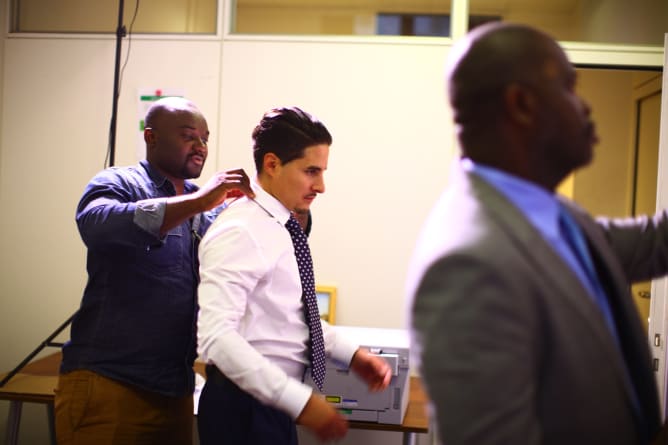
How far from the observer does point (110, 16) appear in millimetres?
3266

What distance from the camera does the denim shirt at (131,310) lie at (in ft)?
5.79

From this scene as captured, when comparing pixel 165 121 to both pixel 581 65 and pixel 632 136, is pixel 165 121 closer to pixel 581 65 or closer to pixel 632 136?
pixel 581 65

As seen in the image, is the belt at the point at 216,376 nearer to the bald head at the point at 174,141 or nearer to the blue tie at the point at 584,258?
the bald head at the point at 174,141

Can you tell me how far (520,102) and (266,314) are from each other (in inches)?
33.9

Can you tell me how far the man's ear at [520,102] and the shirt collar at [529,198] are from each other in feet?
0.25

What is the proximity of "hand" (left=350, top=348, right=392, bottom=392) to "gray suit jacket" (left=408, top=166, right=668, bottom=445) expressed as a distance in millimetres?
893

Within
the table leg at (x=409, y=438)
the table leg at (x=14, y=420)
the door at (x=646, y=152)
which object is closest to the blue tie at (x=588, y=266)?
the table leg at (x=409, y=438)

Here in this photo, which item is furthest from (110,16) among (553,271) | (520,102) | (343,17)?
(553,271)

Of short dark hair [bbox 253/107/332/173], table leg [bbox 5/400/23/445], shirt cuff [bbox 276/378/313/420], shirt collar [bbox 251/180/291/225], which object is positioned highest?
short dark hair [bbox 253/107/332/173]

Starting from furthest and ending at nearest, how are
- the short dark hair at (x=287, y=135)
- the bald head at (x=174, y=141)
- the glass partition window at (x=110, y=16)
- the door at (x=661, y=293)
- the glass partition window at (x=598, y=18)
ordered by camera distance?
the glass partition window at (x=110, y=16) → the glass partition window at (x=598, y=18) → the door at (x=661, y=293) → the bald head at (x=174, y=141) → the short dark hair at (x=287, y=135)

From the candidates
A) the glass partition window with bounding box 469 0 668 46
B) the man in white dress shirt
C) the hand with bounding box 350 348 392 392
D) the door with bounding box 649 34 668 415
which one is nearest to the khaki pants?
the man in white dress shirt

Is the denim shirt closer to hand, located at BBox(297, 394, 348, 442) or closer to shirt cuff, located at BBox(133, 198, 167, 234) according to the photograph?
shirt cuff, located at BBox(133, 198, 167, 234)

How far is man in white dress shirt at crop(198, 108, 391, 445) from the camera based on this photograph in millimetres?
1356

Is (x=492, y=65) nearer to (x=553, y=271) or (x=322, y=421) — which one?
(x=553, y=271)
